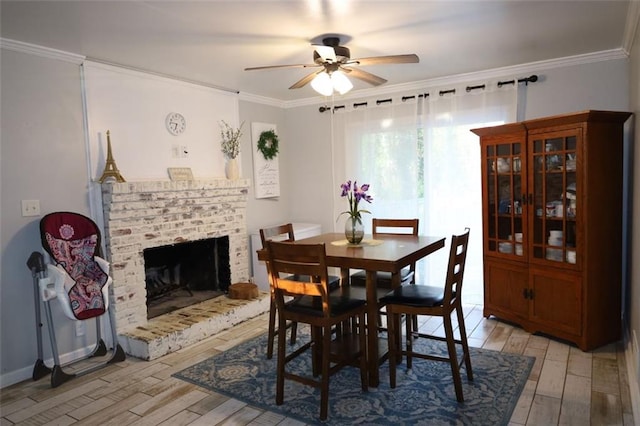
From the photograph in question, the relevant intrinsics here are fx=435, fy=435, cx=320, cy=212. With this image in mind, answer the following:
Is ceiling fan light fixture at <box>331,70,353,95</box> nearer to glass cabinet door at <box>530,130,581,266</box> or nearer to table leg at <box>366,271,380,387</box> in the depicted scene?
table leg at <box>366,271,380,387</box>

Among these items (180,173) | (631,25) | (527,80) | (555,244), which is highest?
(631,25)

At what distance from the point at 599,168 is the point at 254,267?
3.45 meters

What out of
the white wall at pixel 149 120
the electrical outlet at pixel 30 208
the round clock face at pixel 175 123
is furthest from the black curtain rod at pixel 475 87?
the electrical outlet at pixel 30 208

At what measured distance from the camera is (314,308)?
8.41 feet

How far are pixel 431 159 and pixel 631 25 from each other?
6.58ft

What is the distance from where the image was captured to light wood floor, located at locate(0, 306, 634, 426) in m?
2.45

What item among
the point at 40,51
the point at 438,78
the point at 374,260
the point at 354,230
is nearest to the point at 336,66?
the point at 354,230

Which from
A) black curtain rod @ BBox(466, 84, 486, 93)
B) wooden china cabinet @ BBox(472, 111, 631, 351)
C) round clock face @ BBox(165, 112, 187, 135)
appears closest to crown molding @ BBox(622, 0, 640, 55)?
wooden china cabinet @ BBox(472, 111, 631, 351)

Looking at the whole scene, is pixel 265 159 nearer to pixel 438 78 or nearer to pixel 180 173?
pixel 180 173

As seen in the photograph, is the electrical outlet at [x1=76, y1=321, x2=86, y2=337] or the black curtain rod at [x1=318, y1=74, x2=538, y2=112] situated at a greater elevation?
the black curtain rod at [x1=318, y1=74, x2=538, y2=112]

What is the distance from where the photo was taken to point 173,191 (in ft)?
13.1

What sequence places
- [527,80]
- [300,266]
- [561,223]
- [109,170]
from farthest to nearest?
1. [527,80]
2. [109,170]
3. [561,223]
4. [300,266]

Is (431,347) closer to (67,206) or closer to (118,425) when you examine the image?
(118,425)

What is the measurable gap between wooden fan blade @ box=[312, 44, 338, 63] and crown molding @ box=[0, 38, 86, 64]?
6.45ft
